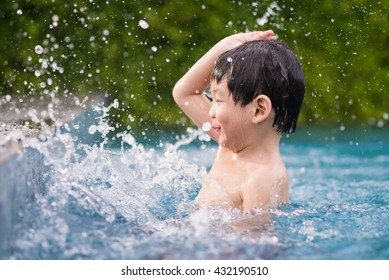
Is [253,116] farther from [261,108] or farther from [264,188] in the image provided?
[264,188]

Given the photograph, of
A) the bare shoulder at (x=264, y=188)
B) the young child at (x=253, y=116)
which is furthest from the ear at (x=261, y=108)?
the bare shoulder at (x=264, y=188)

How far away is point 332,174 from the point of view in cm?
552

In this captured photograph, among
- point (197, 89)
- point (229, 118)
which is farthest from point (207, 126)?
point (229, 118)

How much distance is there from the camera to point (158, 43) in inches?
296

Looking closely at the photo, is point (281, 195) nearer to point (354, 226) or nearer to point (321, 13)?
point (354, 226)

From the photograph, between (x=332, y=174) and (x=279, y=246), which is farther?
(x=332, y=174)

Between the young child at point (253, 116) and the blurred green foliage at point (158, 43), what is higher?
the blurred green foliage at point (158, 43)

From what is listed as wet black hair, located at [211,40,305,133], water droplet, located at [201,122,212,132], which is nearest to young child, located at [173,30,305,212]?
wet black hair, located at [211,40,305,133]

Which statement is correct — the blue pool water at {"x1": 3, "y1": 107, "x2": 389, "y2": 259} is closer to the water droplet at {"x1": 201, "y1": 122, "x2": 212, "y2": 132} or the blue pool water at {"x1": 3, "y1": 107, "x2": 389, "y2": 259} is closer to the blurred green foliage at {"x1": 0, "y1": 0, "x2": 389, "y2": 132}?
the water droplet at {"x1": 201, "y1": 122, "x2": 212, "y2": 132}

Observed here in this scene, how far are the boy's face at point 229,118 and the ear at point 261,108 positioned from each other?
1.3 inches

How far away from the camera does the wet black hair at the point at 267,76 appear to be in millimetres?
2912

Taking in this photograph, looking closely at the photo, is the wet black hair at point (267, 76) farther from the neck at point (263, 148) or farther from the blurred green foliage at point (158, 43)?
the blurred green foliage at point (158, 43)
